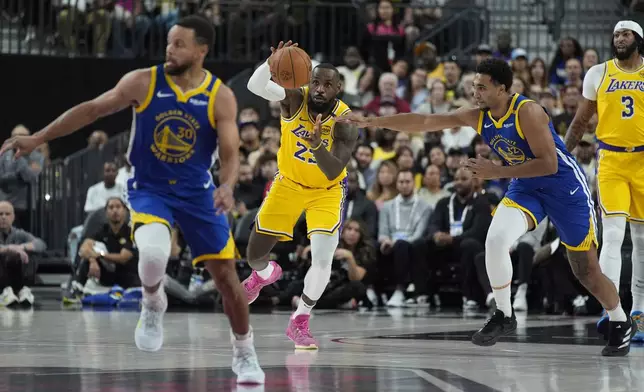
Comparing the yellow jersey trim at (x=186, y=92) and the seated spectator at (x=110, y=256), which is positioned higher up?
the yellow jersey trim at (x=186, y=92)

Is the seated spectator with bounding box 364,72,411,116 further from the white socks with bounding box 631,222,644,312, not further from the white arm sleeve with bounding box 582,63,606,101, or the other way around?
the white socks with bounding box 631,222,644,312

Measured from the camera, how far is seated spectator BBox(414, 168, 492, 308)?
14.2 metres

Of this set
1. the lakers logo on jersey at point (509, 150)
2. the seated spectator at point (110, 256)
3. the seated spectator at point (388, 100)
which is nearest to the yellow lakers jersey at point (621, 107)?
the lakers logo on jersey at point (509, 150)

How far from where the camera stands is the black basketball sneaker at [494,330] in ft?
27.4

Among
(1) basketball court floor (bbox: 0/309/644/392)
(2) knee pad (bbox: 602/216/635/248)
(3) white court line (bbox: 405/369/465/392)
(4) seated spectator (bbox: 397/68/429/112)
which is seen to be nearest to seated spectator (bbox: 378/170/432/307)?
(4) seated spectator (bbox: 397/68/429/112)

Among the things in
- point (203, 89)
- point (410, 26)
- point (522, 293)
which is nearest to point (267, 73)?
point (203, 89)

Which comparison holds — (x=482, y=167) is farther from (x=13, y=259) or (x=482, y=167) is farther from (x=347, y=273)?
(x=13, y=259)

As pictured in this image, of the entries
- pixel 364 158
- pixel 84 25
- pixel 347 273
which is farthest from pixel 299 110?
pixel 84 25

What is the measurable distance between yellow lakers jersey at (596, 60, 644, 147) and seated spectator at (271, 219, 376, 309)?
506cm

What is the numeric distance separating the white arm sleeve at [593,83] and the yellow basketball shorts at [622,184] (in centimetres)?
48

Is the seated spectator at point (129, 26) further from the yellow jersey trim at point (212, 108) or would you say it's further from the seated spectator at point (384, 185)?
the yellow jersey trim at point (212, 108)

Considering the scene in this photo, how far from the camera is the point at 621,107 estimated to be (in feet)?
30.7

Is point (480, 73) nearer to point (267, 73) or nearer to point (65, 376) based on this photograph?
point (267, 73)

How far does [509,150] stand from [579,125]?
A: 115cm
